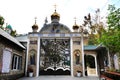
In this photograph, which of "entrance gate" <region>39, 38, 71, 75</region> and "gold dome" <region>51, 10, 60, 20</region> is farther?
"gold dome" <region>51, 10, 60, 20</region>

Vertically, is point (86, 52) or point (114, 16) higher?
point (114, 16)

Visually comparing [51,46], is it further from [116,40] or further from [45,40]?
[116,40]

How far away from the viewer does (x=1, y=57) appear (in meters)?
9.28

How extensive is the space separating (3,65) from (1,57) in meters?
0.62

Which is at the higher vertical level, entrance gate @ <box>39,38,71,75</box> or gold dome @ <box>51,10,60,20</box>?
gold dome @ <box>51,10,60,20</box>

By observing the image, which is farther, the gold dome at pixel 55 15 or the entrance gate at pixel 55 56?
the gold dome at pixel 55 15

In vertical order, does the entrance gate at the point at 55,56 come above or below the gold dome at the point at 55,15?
below

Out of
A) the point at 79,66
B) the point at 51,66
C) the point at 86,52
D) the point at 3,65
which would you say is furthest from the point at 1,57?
the point at 86,52

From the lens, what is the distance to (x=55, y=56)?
53.4 feet

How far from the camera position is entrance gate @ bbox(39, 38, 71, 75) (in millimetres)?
15883

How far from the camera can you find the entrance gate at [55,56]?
15.9m

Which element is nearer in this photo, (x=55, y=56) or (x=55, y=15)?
(x=55, y=56)

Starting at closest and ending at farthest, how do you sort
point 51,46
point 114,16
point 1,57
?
point 114,16
point 1,57
point 51,46

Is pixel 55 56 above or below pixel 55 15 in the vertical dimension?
below
